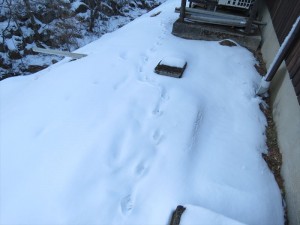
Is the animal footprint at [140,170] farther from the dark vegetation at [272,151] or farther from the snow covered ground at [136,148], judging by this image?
the dark vegetation at [272,151]

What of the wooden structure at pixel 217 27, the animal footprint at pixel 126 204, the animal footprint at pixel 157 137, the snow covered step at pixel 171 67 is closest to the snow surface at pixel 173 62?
the snow covered step at pixel 171 67

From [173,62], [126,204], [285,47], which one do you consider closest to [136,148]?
[126,204]

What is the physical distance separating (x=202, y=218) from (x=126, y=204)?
0.82 meters

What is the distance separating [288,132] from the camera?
3.12 metres

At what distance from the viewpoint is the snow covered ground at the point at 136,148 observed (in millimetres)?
2557

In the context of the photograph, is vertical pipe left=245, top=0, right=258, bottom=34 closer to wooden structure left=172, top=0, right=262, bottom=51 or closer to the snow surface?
wooden structure left=172, top=0, right=262, bottom=51

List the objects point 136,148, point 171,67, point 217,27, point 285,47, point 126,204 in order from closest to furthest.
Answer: point 126,204, point 136,148, point 285,47, point 171,67, point 217,27

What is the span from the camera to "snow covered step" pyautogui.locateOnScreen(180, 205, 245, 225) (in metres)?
2.23

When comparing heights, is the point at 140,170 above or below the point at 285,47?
below

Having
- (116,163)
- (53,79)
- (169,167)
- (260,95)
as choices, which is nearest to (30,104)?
(53,79)

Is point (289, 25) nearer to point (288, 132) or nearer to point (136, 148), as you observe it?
point (288, 132)

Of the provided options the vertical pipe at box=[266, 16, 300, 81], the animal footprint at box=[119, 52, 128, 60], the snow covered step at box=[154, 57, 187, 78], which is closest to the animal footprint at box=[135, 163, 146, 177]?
the snow covered step at box=[154, 57, 187, 78]

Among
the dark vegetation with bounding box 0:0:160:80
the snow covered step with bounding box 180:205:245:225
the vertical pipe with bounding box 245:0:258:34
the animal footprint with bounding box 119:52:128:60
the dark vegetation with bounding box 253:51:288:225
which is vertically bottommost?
the dark vegetation with bounding box 0:0:160:80

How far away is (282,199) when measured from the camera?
2.85 meters
